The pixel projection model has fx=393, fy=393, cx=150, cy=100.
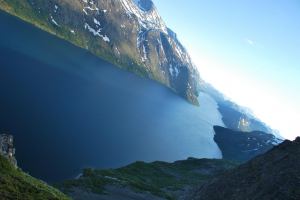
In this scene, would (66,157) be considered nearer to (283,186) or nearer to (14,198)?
(283,186)

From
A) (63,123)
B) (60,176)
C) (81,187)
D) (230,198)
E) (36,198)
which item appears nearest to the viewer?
(36,198)

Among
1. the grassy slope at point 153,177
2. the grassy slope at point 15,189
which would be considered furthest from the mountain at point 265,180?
the grassy slope at point 15,189

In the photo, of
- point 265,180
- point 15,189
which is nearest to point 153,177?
point 265,180

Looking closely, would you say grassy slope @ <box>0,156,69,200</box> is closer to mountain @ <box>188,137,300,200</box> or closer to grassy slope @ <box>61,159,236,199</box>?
mountain @ <box>188,137,300,200</box>

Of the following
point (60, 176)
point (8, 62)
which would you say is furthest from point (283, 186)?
point (8, 62)

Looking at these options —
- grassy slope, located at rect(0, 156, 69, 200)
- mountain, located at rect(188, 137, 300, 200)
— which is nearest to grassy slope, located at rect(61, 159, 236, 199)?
mountain, located at rect(188, 137, 300, 200)

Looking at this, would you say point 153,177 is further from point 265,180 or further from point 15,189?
point 15,189
